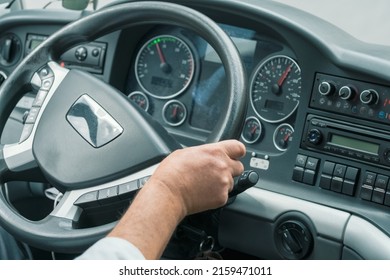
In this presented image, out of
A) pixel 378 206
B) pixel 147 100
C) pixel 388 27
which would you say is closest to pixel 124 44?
pixel 147 100

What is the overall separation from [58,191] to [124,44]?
2.40 feet

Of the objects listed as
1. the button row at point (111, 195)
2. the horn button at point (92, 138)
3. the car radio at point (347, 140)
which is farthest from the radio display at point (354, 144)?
the button row at point (111, 195)

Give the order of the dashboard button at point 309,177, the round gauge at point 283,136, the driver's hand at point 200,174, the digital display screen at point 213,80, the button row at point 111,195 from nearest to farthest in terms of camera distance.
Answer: the driver's hand at point 200,174 < the button row at point 111,195 < the dashboard button at point 309,177 < the round gauge at point 283,136 < the digital display screen at point 213,80

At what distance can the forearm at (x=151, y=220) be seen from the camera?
985 millimetres

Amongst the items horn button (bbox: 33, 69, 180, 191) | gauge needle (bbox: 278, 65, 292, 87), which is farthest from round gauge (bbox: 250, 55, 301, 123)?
horn button (bbox: 33, 69, 180, 191)

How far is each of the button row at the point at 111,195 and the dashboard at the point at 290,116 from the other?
45 cm

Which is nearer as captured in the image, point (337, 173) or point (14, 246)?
point (337, 173)

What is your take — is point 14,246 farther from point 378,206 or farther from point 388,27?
point 388,27

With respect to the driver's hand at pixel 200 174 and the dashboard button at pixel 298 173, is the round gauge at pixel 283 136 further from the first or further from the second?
the driver's hand at pixel 200 174

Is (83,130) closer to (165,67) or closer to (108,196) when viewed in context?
(108,196)

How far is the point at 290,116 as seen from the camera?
1.68m

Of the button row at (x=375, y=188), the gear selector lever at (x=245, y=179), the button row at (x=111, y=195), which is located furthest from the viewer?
the button row at (x=375, y=188)

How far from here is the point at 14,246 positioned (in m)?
1.67

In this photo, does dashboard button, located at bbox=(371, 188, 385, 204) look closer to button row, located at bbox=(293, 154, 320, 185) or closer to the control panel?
button row, located at bbox=(293, 154, 320, 185)
